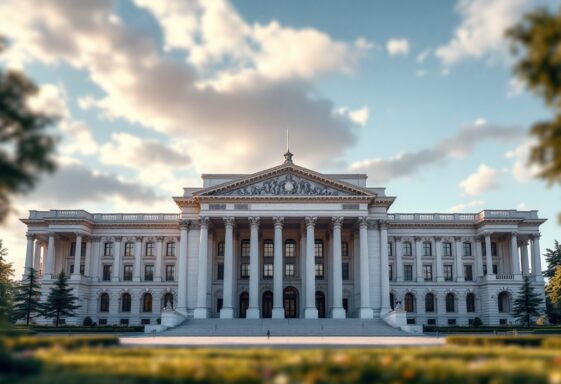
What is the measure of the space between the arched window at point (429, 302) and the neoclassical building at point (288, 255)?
0.47 ft

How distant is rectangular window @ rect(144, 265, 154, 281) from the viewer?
80.8m

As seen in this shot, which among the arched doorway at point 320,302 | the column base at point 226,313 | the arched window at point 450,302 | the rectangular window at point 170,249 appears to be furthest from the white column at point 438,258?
the rectangular window at point 170,249

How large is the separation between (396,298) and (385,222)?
14.2 meters

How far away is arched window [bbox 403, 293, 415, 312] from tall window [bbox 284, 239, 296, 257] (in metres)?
18.0

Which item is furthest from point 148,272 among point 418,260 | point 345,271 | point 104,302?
point 418,260

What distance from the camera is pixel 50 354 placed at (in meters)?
17.3

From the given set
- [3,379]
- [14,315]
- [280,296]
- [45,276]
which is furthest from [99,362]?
[45,276]

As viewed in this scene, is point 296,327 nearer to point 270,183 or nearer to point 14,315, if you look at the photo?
point 270,183

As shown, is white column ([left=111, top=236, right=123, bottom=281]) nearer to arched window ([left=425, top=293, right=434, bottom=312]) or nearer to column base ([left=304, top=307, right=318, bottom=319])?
column base ([left=304, top=307, right=318, bottom=319])

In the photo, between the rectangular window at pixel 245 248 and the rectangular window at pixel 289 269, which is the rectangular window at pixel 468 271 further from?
the rectangular window at pixel 245 248

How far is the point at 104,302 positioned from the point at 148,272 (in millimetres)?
7539

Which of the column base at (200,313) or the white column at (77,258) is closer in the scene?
the column base at (200,313)

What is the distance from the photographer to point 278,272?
6781 cm

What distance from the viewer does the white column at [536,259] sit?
78.4m
